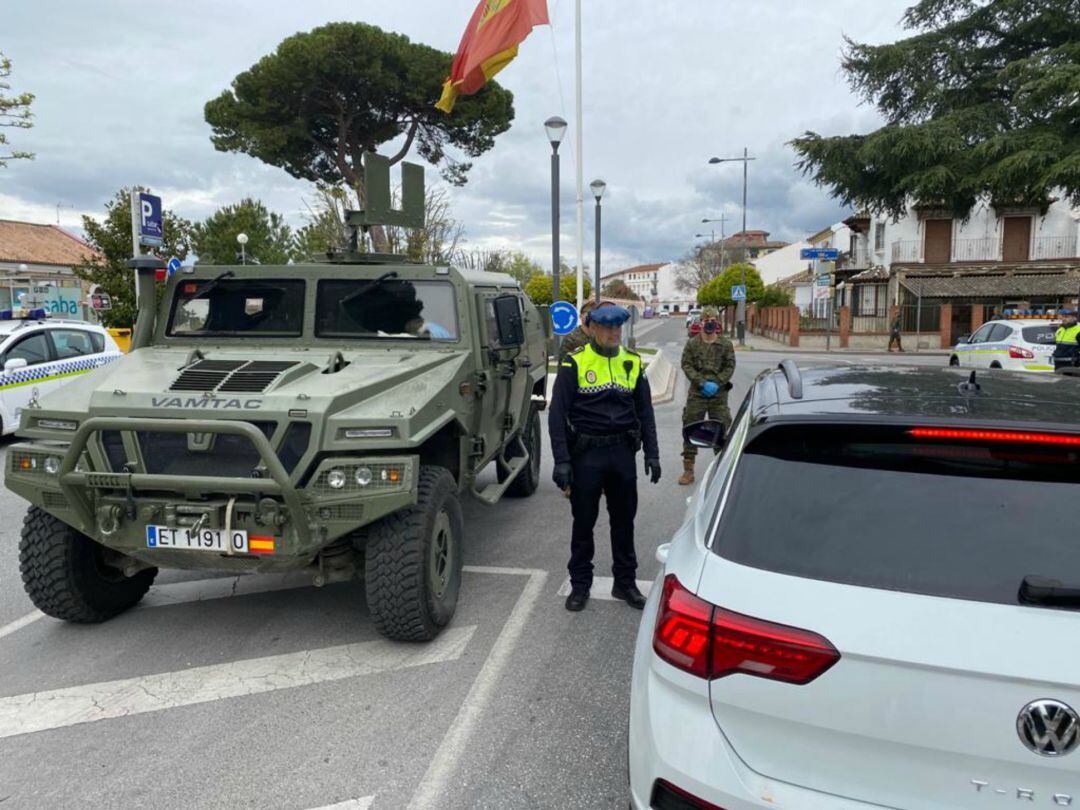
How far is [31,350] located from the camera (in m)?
10.1

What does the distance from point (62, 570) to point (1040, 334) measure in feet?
54.5

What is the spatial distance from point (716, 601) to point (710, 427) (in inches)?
92.0

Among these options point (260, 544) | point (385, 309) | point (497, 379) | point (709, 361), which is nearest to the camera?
point (260, 544)

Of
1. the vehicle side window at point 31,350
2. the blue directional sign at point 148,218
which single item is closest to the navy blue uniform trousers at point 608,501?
the vehicle side window at point 31,350

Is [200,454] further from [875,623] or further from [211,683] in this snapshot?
[875,623]

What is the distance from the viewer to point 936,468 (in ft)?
6.14

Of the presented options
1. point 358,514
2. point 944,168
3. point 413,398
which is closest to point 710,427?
point 413,398

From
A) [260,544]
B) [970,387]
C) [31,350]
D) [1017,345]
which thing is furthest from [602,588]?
[1017,345]

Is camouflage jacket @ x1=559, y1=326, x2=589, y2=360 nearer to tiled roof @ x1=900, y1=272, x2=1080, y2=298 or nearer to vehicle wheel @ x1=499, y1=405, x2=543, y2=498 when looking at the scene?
vehicle wheel @ x1=499, y1=405, x2=543, y2=498

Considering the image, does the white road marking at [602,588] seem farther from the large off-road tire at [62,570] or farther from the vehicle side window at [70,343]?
the vehicle side window at [70,343]

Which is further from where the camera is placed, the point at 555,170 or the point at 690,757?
the point at 555,170

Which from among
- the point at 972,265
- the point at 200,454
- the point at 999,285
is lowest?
the point at 200,454

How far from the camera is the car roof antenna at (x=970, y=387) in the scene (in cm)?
227

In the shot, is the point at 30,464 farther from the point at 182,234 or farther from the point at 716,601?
the point at 182,234
